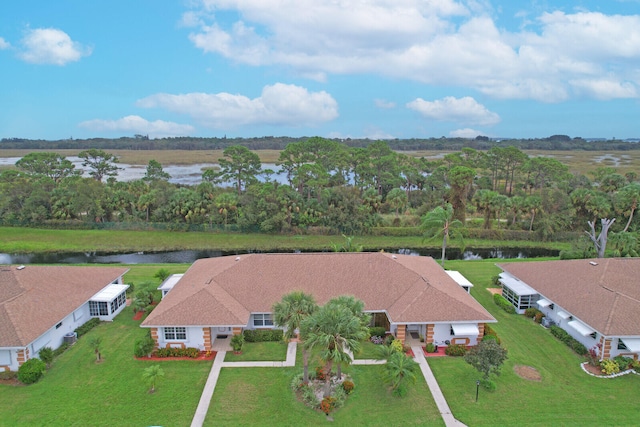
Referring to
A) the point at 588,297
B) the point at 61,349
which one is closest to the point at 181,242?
the point at 61,349

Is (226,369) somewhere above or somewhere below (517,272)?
below

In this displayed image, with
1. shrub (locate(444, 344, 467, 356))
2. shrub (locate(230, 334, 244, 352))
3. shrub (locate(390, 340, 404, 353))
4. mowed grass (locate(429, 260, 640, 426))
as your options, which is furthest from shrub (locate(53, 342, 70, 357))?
shrub (locate(444, 344, 467, 356))

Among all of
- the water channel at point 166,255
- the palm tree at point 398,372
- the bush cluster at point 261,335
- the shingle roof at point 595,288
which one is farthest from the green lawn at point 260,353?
the water channel at point 166,255

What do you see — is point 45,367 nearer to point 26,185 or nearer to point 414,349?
point 414,349

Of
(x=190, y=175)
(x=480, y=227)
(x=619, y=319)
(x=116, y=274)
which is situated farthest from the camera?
(x=190, y=175)

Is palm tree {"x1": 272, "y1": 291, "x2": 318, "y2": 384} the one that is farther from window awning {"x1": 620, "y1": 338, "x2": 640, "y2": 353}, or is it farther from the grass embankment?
the grass embankment

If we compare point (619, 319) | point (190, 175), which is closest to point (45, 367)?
point (619, 319)
